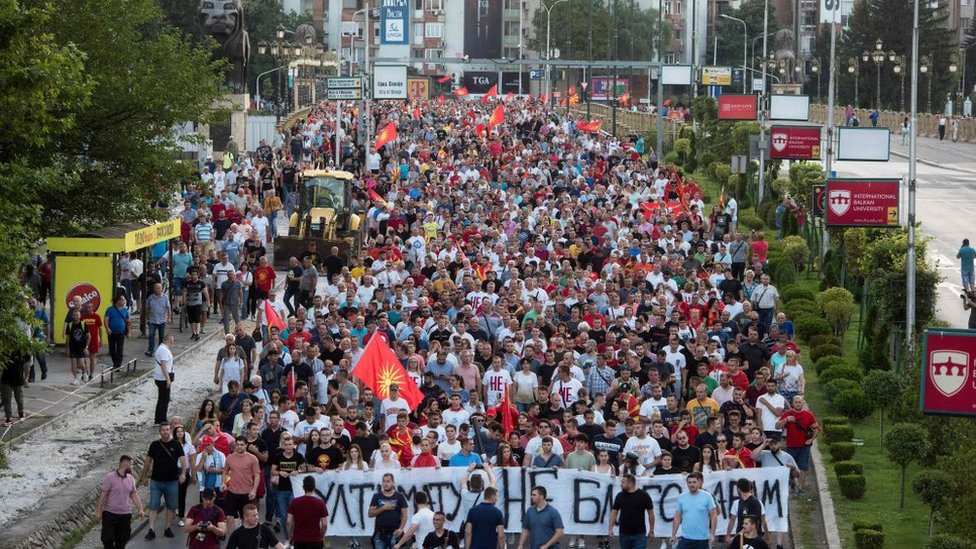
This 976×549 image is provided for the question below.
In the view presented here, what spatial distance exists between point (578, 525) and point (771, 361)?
5507mm

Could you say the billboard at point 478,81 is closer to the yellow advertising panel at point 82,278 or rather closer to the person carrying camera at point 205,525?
the yellow advertising panel at point 82,278

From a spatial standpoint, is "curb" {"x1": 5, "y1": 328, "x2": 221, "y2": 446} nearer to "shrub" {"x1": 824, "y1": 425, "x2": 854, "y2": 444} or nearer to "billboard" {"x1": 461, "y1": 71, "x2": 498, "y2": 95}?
"shrub" {"x1": 824, "y1": 425, "x2": 854, "y2": 444}

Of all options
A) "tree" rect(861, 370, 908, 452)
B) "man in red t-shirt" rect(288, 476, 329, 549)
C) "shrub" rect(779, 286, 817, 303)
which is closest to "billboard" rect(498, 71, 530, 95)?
"shrub" rect(779, 286, 817, 303)

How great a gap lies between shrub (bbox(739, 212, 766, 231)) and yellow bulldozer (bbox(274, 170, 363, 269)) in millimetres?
10503

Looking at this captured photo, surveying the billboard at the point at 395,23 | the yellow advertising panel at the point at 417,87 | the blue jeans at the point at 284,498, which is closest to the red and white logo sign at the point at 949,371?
the blue jeans at the point at 284,498

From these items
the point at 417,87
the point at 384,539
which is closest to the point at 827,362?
the point at 384,539

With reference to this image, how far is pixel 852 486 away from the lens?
2116cm

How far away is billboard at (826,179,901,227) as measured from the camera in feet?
109

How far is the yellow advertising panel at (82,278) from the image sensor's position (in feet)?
93.3

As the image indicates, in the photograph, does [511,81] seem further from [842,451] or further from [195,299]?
[842,451]

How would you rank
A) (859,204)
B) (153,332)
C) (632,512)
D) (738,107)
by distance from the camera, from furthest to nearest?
(738,107) → (859,204) → (153,332) → (632,512)

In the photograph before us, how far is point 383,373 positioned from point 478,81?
491 ft

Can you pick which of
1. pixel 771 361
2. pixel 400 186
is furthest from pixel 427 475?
pixel 400 186

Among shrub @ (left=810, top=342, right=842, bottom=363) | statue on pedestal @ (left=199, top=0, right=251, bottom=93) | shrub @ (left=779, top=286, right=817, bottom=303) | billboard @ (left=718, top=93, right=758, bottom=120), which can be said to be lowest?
shrub @ (left=810, top=342, right=842, bottom=363)
